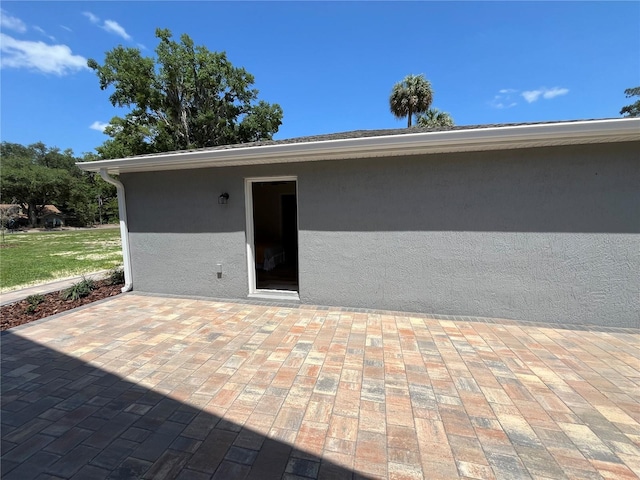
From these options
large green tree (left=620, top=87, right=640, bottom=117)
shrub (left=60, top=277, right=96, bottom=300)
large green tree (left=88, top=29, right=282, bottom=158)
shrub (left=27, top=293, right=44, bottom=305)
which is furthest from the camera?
large green tree (left=620, top=87, right=640, bottom=117)

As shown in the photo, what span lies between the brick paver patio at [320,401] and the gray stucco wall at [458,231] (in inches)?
22.5

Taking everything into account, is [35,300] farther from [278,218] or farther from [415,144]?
[415,144]

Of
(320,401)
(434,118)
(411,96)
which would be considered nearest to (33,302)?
(320,401)

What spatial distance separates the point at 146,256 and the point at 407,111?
19559 millimetres

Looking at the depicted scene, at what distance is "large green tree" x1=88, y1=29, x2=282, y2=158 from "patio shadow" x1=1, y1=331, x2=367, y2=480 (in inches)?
750

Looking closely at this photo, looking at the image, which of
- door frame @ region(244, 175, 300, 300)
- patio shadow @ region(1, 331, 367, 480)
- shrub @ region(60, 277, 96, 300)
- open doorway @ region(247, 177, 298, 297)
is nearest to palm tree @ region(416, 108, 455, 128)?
open doorway @ region(247, 177, 298, 297)

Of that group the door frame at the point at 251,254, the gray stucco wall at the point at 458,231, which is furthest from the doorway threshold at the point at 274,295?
the gray stucco wall at the point at 458,231

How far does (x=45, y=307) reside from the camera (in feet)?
17.9

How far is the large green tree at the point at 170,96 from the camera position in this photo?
18.1 m

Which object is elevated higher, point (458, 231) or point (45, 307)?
point (458, 231)

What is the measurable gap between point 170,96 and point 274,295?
1984 cm

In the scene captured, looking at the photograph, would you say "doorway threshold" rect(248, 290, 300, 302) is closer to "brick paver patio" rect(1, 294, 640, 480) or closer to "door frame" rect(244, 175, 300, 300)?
"door frame" rect(244, 175, 300, 300)

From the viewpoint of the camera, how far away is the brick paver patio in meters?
1.98

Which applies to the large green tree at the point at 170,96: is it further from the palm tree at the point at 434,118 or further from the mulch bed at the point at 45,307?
the mulch bed at the point at 45,307
